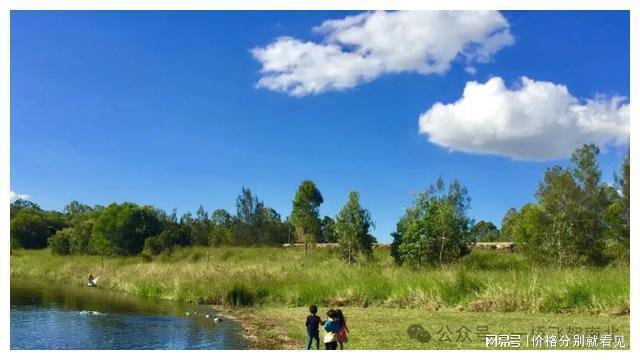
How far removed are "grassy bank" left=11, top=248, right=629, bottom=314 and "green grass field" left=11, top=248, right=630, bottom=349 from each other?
0.13 feet

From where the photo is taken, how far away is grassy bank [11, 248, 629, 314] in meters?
20.1

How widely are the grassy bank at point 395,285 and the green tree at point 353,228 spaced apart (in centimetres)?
186

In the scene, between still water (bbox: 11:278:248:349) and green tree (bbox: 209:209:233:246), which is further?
green tree (bbox: 209:209:233:246)

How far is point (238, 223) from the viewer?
214 ft

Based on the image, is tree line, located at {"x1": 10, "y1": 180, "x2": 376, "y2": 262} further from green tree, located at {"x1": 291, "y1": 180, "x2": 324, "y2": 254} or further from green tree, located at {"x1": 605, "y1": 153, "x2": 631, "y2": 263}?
green tree, located at {"x1": 605, "y1": 153, "x2": 631, "y2": 263}

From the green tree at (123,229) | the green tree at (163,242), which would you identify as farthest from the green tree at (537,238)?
the green tree at (123,229)

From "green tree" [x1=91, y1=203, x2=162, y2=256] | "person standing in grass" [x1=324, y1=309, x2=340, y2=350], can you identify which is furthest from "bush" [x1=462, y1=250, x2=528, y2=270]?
"green tree" [x1=91, y1=203, x2=162, y2=256]

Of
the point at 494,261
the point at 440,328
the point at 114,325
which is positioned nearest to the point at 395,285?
the point at 440,328

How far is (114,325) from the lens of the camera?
67.9 feet

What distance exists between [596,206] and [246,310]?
22.7m

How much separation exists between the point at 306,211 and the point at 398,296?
23837 millimetres

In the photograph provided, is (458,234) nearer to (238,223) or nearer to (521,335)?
(521,335)
